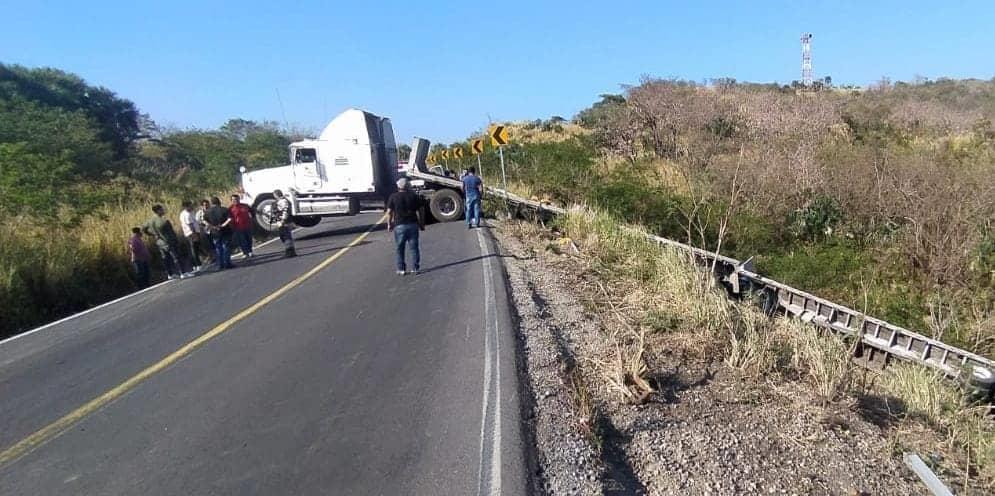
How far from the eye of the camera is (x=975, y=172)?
45.4 feet

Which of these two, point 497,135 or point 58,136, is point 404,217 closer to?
point 497,135

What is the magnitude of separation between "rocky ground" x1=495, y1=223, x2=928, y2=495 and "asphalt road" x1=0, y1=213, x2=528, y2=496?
A: 35 cm

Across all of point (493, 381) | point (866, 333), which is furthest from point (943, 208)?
point (493, 381)

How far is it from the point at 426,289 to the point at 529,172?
56.8ft

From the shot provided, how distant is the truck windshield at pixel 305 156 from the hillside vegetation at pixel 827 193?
24.7ft

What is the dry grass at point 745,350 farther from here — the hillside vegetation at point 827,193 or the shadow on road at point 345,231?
the shadow on road at point 345,231

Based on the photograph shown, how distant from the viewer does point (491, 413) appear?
15.1 feet

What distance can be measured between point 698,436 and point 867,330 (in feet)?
27.1

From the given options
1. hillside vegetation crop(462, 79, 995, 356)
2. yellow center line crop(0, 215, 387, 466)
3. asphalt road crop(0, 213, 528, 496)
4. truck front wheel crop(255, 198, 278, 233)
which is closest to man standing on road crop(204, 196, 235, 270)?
asphalt road crop(0, 213, 528, 496)

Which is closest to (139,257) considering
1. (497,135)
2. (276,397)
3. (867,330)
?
(276,397)

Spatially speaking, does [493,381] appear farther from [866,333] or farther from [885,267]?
[885,267]

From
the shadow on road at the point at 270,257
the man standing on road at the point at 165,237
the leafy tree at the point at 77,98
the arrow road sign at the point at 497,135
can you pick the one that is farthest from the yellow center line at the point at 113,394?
the leafy tree at the point at 77,98

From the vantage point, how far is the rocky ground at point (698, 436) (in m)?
3.66

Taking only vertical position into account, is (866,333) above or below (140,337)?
below
